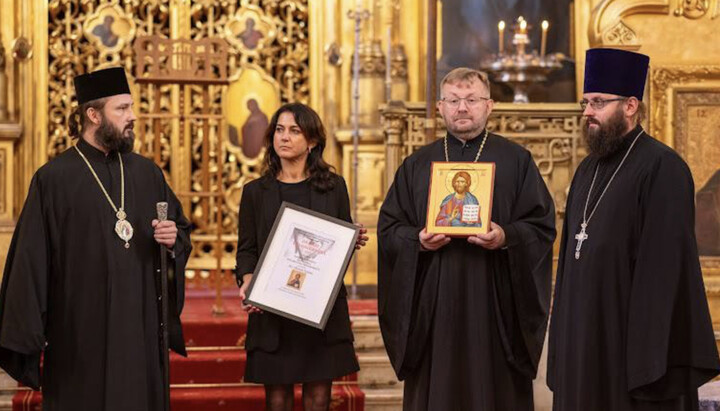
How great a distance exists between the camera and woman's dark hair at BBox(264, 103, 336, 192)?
232 inches

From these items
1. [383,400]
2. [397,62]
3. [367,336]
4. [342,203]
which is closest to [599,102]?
[342,203]

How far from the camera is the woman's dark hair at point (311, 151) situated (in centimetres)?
590

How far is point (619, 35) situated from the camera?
9.91 m

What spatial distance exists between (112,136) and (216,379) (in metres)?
2.67

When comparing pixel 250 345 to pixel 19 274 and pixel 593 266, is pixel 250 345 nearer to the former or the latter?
pixel 19 274

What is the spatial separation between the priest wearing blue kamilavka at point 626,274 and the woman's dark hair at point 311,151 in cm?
131

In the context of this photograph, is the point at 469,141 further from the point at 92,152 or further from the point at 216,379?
the point at 216,379

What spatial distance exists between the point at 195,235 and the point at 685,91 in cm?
441

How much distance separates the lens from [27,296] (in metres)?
5.21

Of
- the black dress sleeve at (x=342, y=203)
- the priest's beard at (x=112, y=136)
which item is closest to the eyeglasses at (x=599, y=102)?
the black dress sleeve at (x=342, y=203)

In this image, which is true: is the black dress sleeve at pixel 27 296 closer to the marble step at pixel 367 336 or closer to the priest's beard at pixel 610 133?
the priest's beard at pixel 610 133

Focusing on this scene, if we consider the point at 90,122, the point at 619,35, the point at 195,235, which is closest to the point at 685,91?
the point at 619,35

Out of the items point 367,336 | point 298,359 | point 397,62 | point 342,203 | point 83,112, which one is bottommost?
point 367,336

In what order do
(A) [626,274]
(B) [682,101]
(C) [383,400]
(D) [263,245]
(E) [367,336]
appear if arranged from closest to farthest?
(A) [626,274] → (D) [263,245] → (C) [383,400] → (E) [367,336] → (B) [682,101]
